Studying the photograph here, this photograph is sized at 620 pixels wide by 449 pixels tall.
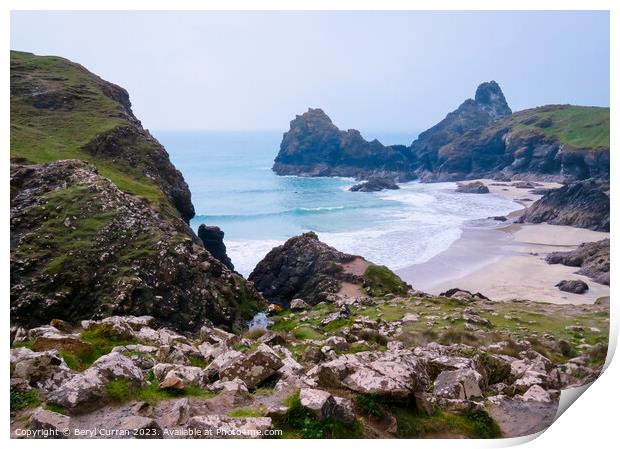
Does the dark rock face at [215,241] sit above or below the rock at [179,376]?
below

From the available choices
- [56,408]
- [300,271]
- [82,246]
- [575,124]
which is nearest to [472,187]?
[300,271]

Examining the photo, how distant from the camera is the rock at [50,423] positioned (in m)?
6.92

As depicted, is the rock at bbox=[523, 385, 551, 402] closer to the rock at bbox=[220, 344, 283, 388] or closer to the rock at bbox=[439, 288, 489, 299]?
the rock at bbox=[220, 344, 283, 388]

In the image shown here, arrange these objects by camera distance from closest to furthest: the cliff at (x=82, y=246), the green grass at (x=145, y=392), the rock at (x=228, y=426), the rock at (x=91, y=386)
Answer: the rock at (x=228, y=426) → the rock at (x=91, y=386) → the green grass at (x=145, y=392) → the cliff at (x=82, y=246)

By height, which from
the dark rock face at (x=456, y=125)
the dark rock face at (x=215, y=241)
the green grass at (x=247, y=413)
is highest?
the dark rock face at (x=456, y=125)

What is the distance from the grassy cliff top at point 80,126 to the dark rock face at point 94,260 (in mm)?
2878

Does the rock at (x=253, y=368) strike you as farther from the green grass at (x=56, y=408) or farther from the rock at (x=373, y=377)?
the green grass at (x=56, y=408)

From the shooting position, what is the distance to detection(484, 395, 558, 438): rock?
7.94 metres

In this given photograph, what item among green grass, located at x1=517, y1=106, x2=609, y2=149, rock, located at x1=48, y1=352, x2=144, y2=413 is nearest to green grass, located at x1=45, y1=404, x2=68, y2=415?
rock, located at x1=48, y1=352, x2=144, y2=413

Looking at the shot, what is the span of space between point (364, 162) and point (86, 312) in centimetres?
6345

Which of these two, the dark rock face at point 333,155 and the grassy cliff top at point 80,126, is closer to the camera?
the grassy cliff top at point 80,126

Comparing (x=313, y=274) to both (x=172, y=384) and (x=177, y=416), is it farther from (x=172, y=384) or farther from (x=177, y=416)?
(x=177, y=416)

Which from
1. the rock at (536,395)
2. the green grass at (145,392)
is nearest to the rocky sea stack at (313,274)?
the rock at (536,395)

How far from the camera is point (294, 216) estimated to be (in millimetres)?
33688
